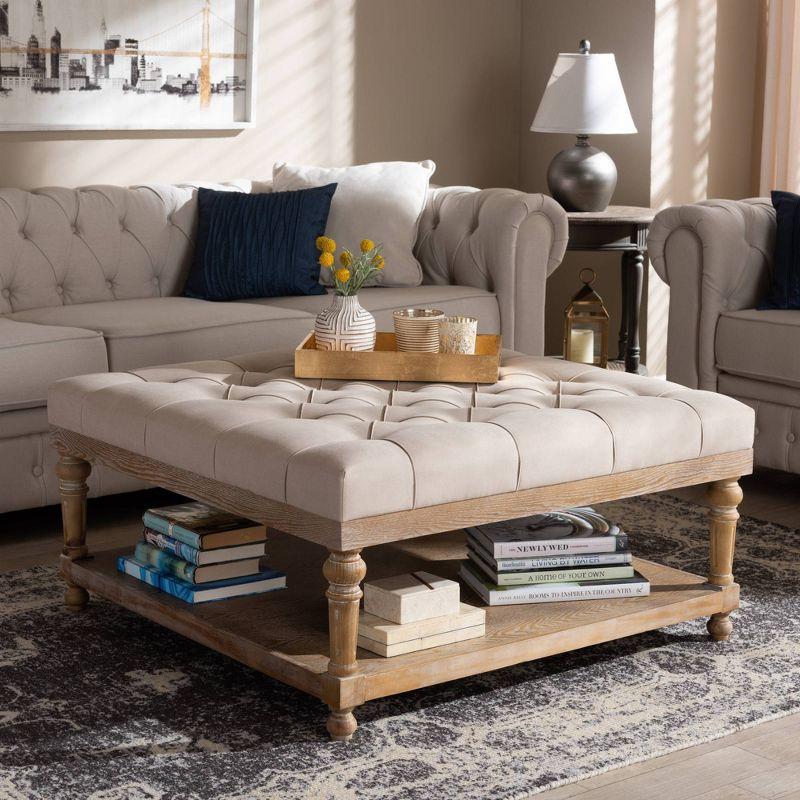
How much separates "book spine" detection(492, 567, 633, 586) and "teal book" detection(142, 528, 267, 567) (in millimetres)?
448

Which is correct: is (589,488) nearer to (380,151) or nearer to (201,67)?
(201,67)

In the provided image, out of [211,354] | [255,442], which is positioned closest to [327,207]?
[211,354]

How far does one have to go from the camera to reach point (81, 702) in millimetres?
2301

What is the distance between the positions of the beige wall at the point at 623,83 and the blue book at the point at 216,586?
10.2 feet

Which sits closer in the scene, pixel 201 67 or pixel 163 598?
pixel 163 598

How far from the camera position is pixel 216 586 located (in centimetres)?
243

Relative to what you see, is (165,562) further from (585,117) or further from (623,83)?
(623,83)

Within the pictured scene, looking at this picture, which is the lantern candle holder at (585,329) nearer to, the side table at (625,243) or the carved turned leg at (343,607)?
the side table at (625,243)

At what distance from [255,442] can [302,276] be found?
1950 mm

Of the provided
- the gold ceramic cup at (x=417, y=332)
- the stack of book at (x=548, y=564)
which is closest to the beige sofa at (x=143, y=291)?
the gold ceramic cup at (x=417, y=332)

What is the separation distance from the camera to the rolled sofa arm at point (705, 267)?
12.6 ft

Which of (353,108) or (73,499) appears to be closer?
(73,499)

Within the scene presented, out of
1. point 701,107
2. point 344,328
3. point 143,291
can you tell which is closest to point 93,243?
point 143,291

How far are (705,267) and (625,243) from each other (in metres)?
0.86
